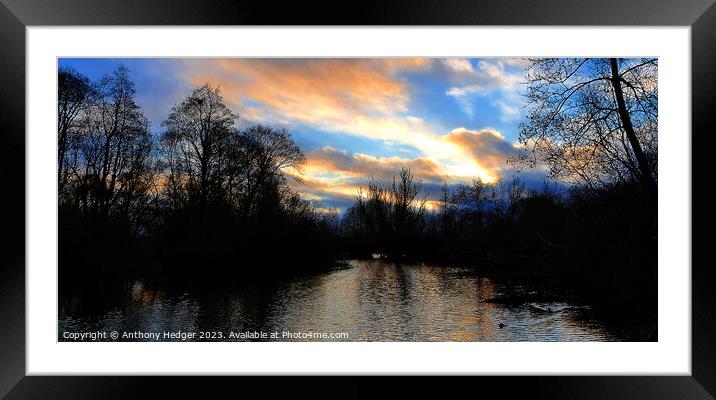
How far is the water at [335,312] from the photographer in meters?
3.61

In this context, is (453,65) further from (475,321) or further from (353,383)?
(353,383)

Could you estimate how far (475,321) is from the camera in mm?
4109

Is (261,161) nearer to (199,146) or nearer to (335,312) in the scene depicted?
(199,146)

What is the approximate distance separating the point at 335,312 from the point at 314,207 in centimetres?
120

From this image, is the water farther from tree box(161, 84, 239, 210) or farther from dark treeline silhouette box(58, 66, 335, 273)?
tree box(161, 84, 239, 210)

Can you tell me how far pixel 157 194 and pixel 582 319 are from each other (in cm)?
440
